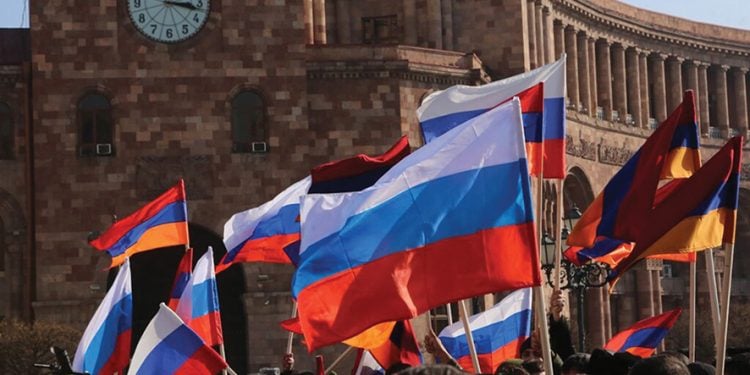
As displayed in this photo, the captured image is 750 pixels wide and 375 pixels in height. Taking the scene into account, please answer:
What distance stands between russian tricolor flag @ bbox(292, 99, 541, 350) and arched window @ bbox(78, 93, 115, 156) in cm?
3456

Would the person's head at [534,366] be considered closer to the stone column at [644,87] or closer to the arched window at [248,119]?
the arched window at [248,119]

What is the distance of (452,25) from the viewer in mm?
59062

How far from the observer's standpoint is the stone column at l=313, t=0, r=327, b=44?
57844 mm

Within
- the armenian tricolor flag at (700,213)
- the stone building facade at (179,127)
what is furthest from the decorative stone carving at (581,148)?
the armenian tricolor flag at (700,213)

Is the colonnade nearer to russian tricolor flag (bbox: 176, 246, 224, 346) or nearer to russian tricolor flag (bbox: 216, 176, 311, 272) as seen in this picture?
russian tricolor flag (bbox: 216, 176, 311, 272)

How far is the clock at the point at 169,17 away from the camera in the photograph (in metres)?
51.9

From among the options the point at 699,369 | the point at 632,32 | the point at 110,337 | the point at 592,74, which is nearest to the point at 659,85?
the point at 632,32

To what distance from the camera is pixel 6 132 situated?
5262 cm

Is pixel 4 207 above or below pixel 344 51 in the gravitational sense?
below

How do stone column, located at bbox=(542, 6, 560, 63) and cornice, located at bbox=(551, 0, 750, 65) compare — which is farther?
cornice, located at bbox=(551, 0, 750, 65)

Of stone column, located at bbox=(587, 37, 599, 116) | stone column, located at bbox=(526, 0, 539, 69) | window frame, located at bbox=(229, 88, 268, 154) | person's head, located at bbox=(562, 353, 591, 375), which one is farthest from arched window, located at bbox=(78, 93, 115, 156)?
person's head, located at bbox=(562, 353, 591, 375)

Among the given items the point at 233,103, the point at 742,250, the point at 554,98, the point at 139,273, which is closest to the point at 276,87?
the point at 233,103

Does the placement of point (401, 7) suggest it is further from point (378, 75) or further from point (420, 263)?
point (420, 263)

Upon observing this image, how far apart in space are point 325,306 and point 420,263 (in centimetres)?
91
